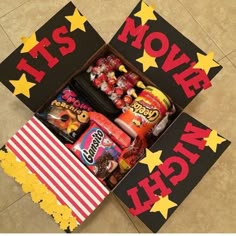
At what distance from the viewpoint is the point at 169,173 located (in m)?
0.91

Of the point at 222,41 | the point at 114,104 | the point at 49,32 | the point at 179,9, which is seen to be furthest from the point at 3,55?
the point at 222,41

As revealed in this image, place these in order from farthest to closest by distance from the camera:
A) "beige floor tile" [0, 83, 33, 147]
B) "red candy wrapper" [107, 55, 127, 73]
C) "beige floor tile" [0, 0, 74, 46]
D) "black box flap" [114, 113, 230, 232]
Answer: "beige floor tile" [0, 0, 74, 46] < "beige floor tile" [0, 83, 33, 147] < "red candy wrapper" [107, 55, 127, 73] < "black box flap" [114, 113, 230, 232]

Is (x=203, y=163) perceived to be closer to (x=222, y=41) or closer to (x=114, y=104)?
(x=114, y=104)

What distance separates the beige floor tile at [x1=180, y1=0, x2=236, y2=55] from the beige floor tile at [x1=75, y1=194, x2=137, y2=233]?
63 cm

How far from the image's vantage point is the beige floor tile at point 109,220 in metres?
1.11

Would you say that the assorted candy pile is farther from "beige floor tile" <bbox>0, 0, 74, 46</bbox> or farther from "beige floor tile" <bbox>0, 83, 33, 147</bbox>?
"beige floor tile" <bbox>0, 0, 74, 46</bbox>

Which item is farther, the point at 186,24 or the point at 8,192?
the point at 186,24

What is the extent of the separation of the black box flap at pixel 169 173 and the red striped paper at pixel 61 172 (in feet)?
0.25

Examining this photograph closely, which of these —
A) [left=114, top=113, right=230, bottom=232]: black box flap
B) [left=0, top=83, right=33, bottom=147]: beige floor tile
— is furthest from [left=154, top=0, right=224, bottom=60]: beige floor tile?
[left=0, top=83, right=33, bottom=147]: beige floor tile

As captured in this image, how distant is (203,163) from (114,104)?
29cm

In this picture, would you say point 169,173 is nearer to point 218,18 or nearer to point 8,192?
point 8,192

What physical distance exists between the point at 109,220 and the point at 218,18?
2.51 feet

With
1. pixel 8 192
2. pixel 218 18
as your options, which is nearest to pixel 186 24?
pixel 218 18

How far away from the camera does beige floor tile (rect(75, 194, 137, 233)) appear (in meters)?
1.11
